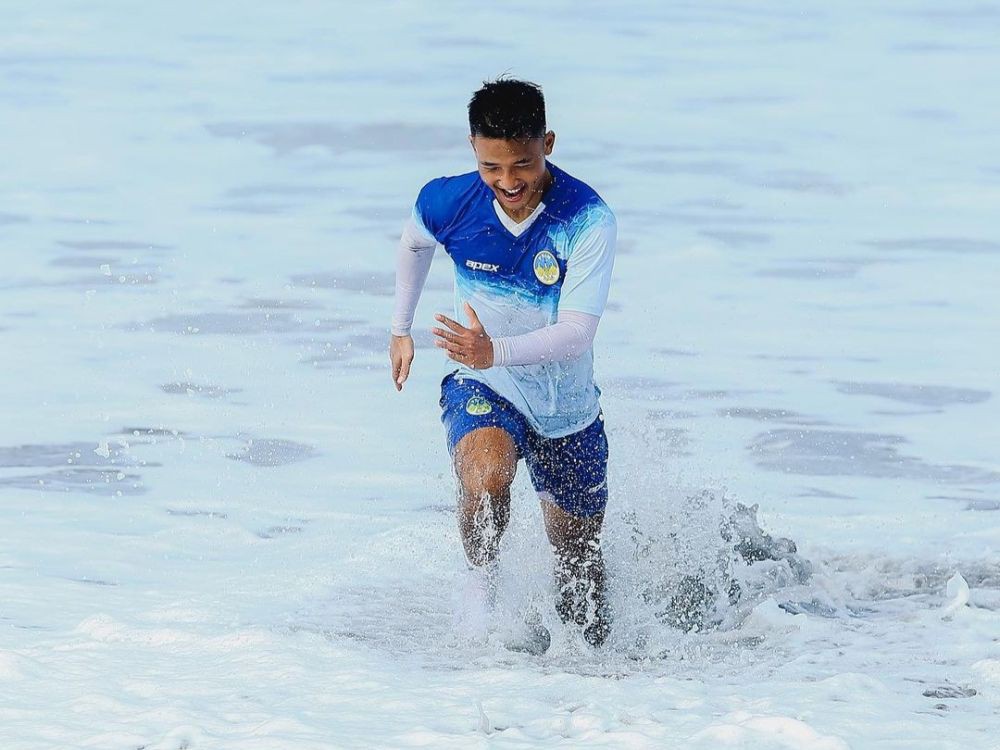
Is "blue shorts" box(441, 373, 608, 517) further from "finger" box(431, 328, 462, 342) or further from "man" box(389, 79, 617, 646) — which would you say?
"finger" box(431, 328, 462, 342)

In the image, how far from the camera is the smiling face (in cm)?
518

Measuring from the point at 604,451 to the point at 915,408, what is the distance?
333 cm

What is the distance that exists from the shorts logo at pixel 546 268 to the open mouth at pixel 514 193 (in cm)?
18

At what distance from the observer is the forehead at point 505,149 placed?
5.17 m

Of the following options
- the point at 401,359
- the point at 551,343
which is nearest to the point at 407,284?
the point at 401,359

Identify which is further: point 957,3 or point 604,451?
point 957,3

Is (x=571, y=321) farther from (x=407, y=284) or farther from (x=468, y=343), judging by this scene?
(x=407, y=284)

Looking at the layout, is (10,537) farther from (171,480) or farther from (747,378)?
(747,378)

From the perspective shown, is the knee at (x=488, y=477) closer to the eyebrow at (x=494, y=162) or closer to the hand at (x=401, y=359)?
the hand at (x=401, y=359)

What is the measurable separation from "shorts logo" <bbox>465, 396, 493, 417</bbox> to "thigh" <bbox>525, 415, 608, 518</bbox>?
0.77 feet

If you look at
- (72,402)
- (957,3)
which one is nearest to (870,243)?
(72,402)

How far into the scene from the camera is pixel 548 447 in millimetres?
5605

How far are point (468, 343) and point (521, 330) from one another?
0.53 meters

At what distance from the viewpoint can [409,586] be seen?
6305mm
